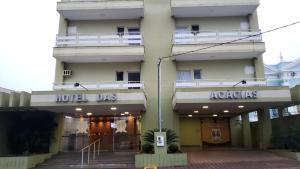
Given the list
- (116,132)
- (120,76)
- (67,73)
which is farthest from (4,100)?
(120,76)

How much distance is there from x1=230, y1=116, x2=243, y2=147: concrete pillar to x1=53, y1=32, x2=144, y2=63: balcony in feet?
37.1

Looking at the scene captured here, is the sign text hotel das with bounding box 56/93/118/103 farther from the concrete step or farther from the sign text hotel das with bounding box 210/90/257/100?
the sign text hotel das with bounding box 210/90/257/100

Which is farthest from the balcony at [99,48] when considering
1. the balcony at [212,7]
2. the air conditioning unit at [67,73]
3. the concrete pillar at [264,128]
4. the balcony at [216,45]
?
the concrete pillar at [264,128]

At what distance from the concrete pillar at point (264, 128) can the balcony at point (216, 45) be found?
451cm

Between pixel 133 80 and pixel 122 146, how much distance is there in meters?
5.08

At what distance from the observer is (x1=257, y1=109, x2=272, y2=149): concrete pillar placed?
21.0 meters

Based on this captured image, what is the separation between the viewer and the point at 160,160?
16.0 meters

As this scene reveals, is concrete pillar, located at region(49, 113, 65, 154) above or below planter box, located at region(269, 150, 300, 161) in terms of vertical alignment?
above

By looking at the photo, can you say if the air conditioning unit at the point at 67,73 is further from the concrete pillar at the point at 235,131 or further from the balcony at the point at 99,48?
the concrete pillar at the point at 235,131

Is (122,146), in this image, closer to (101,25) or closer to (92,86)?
(92,86)

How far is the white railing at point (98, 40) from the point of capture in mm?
21141

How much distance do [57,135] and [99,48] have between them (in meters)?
7.12

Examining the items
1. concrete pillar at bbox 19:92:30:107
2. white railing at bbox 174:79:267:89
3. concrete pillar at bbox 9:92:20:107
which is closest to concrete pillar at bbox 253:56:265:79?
white railing at bbox 174:79:267:89

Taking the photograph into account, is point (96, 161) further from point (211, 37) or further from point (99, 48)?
point (211, 37)
